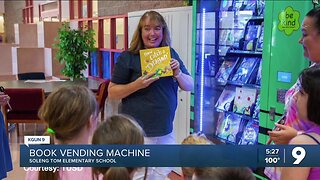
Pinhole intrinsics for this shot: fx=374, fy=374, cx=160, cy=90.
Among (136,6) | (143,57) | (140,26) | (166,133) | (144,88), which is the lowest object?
(166,133)

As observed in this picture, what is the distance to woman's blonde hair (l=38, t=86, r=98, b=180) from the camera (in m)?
1.36

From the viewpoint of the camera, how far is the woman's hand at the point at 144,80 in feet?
7.34

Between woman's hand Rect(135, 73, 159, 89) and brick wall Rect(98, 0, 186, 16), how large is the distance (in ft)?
8.77

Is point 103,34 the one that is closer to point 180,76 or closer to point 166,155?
point 180,76

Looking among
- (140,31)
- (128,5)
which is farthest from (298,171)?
(128,5)

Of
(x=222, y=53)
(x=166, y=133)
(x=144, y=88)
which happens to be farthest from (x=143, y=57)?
(x=222, y=53)

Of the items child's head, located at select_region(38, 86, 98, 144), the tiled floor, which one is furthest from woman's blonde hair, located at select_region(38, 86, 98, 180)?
the tiled floor

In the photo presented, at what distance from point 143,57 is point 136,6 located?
3772 mm

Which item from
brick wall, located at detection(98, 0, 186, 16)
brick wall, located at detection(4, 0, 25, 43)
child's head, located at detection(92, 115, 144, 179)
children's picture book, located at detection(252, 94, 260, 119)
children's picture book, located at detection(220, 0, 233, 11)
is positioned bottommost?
children's picture book, located at detection(252, 94, 260, 119)

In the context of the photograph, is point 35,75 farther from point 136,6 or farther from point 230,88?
point 230,88

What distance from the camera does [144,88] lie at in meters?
2.30

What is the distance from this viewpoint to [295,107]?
1.66m

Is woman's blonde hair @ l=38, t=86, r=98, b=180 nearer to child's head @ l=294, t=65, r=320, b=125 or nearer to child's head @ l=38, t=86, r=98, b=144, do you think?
child's head @ l=38, t=86, r=98, b=144

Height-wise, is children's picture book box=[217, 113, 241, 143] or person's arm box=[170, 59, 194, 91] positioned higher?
person's arm box=[170, 59, 194, 91]
